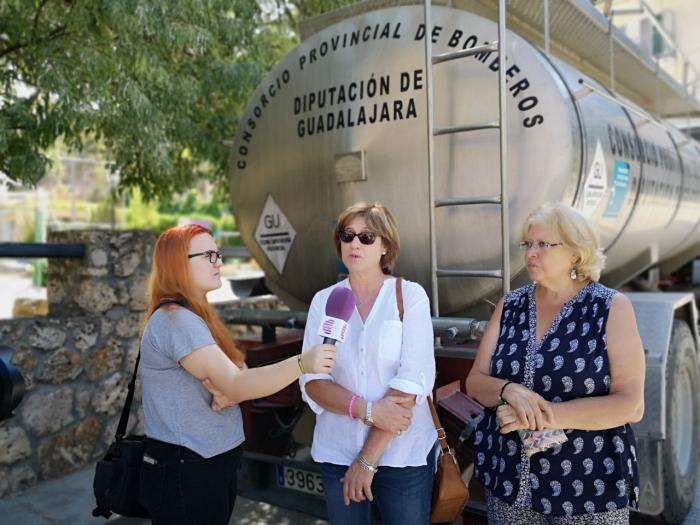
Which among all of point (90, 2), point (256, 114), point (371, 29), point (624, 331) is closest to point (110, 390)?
point (256, 114)

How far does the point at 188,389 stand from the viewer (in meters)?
2.16

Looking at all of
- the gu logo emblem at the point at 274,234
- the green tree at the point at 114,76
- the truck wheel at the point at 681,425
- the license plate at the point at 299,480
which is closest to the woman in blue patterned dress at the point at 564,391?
the license plate at the point at 299,480

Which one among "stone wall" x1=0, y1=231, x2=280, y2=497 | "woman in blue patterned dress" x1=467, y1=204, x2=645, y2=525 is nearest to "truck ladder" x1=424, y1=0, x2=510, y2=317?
"woman in blue patterned dress" x1=467, y1=204, x2=645, y2=525

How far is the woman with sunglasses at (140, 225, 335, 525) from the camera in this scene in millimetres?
2090

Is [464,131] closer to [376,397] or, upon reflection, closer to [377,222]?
[377,222]

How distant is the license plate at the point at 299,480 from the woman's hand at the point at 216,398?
3.42 feet

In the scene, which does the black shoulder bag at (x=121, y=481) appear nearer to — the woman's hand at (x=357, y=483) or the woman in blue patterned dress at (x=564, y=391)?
the woman's hand at (x=357, y=483)

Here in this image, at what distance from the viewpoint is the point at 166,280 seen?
2203mm

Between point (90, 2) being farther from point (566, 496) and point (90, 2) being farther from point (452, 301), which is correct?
point (566, 496)

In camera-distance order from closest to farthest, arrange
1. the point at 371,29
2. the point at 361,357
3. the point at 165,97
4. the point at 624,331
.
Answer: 1. the point at 624,331
2. the point at 361,357
3. the point at 371,29
4. the point at 165,97

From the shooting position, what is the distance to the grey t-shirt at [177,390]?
2.12 m

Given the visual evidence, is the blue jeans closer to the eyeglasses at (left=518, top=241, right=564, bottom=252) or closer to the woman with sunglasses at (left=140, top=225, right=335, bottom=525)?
the woman with sunglasses at (left=140, top=225, right=335, bottom=525)

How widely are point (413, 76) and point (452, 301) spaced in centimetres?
108

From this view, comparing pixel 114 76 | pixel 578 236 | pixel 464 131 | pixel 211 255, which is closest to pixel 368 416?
pixel 211 255
